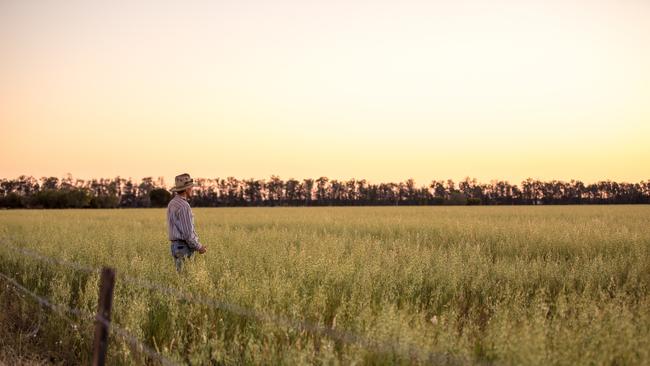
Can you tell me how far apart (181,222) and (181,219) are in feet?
Answer: 0.20

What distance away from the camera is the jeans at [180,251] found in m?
8.26

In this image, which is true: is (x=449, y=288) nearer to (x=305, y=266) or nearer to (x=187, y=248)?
(x=305, y=266)

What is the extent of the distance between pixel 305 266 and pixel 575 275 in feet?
14.5

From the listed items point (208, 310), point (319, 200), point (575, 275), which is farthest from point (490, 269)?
point (319, 200)

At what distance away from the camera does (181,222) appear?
316 inches

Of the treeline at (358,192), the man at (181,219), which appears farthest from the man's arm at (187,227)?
the treeline at (358,192)

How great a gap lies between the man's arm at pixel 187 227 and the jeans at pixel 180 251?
0.82ft

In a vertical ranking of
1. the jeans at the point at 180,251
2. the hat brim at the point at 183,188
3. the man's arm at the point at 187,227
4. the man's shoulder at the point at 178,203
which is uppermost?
the hat brim at the point at 183,188

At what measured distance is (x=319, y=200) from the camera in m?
136

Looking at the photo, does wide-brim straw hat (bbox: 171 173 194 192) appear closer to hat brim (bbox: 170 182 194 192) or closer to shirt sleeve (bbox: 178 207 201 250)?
hat brim (bbox: 170 182 194 192)

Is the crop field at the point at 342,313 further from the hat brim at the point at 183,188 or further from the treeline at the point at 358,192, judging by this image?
the treeline at the point at 358,192

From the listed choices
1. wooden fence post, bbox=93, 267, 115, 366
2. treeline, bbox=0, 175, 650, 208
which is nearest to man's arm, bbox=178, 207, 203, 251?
wooden fence post, bbox=93, 267, 115, 366

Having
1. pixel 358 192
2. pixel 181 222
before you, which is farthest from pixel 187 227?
pixel 358 192

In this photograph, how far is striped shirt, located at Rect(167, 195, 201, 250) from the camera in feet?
26.3
